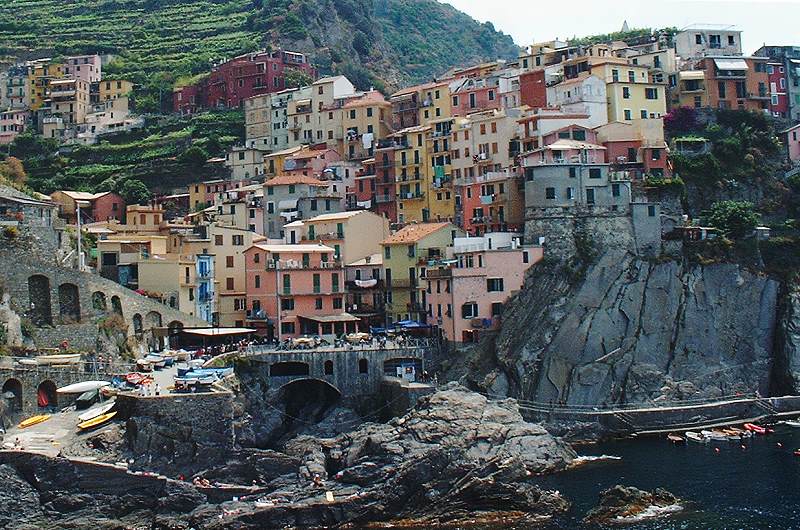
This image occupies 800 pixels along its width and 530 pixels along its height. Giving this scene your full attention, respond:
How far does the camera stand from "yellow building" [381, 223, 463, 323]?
86.4 m

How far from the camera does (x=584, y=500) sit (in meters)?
59.4

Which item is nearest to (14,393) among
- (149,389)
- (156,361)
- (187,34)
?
(149,389)

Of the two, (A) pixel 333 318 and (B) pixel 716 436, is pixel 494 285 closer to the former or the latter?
(A) pixel 333 318

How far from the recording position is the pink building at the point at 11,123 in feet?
424

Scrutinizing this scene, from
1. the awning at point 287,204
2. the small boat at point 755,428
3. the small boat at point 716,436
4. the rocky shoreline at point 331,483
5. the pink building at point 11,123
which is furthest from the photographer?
the pink building at point 11,123

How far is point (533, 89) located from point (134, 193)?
123ft


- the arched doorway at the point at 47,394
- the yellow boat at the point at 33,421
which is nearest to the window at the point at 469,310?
the arched doorway at the point at 47,394

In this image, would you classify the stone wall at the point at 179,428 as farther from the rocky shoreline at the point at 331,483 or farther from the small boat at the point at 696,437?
the small boat at the point at 696,437

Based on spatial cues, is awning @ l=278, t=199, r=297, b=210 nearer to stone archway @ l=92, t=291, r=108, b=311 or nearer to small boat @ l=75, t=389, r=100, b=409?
stone archway @ l=92, t=291, r=108, b=311

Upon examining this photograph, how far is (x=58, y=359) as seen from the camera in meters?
68.2

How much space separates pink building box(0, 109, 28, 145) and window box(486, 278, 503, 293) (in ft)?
225

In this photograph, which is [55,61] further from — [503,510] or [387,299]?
[503,510]

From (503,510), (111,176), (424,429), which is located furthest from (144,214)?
(503,510)

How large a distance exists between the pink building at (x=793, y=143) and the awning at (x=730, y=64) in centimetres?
719
